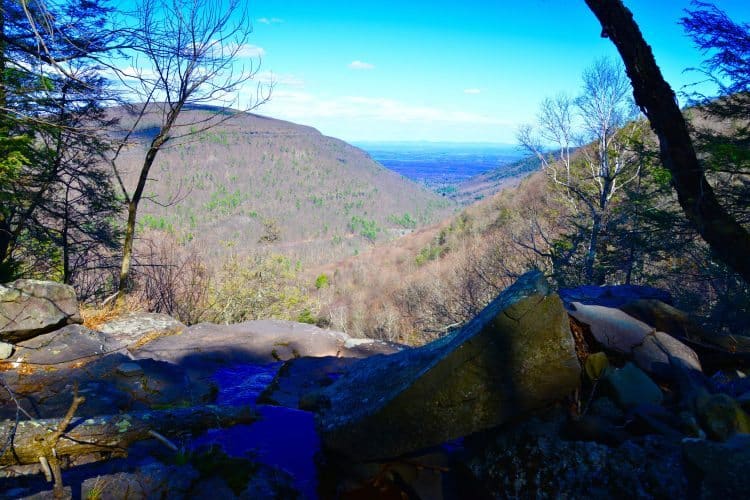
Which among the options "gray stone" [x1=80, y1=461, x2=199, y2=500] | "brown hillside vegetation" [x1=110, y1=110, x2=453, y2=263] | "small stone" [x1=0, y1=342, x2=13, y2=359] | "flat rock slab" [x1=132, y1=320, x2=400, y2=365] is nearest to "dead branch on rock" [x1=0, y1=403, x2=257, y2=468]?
"gray stone" [x1=80, y1=461, x2=199, y2=500]

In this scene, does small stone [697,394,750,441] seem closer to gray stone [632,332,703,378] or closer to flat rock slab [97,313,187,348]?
gray stone [632,332,703,378]

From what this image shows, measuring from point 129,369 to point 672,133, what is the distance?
7303 millimetres

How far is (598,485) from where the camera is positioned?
2.18 metres

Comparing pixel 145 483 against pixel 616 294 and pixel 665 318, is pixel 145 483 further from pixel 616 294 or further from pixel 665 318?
pixel 616 294

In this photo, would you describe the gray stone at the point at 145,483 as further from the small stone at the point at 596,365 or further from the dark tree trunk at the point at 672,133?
the dark tree trunk at the point at 672,133

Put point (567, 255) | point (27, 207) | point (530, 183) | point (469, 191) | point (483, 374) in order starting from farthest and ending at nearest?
point (469, 191) → point (530, 183) → point (567, 255) → point (27, 207) → point (483, 374)

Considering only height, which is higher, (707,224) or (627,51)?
(627,51)

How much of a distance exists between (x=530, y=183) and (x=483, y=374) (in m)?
52.2

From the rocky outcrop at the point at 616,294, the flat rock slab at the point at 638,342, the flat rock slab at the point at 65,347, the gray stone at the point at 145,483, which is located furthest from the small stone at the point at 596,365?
the flat rock slab at the point at 65,347

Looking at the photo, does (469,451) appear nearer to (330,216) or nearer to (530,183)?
(530,183)

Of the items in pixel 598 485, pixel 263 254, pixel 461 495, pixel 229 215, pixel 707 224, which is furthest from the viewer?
pixel 229 215

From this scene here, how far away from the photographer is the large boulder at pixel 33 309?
6070mm

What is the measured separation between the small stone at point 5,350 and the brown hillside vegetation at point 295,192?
79401 millimetres

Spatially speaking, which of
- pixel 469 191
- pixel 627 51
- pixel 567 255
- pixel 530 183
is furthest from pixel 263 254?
pixel 469 191
